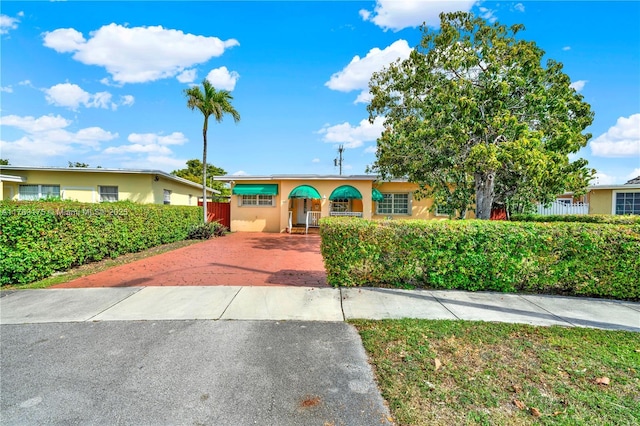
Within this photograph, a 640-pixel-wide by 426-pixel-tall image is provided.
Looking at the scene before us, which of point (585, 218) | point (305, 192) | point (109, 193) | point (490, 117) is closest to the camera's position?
point (490, 117)

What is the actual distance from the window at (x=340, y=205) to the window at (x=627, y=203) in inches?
583

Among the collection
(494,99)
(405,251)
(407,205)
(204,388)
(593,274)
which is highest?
(494,99)

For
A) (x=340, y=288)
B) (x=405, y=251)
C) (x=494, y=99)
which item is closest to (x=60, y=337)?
(x=340, y=288)

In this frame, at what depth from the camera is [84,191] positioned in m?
14.5

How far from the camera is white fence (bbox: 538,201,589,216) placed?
16231mm

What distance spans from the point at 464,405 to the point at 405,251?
3.44 meters

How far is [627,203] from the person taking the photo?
51.2 feet

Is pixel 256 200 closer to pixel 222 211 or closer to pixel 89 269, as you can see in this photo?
pixel 222 211

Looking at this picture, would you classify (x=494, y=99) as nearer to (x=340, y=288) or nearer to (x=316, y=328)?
(x=340, y=288)

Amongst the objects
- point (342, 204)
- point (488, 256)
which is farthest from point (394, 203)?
point (488, 256)

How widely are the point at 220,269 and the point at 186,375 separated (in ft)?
16.7

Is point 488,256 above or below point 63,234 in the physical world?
below

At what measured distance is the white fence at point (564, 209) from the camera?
16.2 metres

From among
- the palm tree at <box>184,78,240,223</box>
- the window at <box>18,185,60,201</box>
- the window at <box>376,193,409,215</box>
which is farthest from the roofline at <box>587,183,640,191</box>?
the window at <box>18,185,60,201</box>
